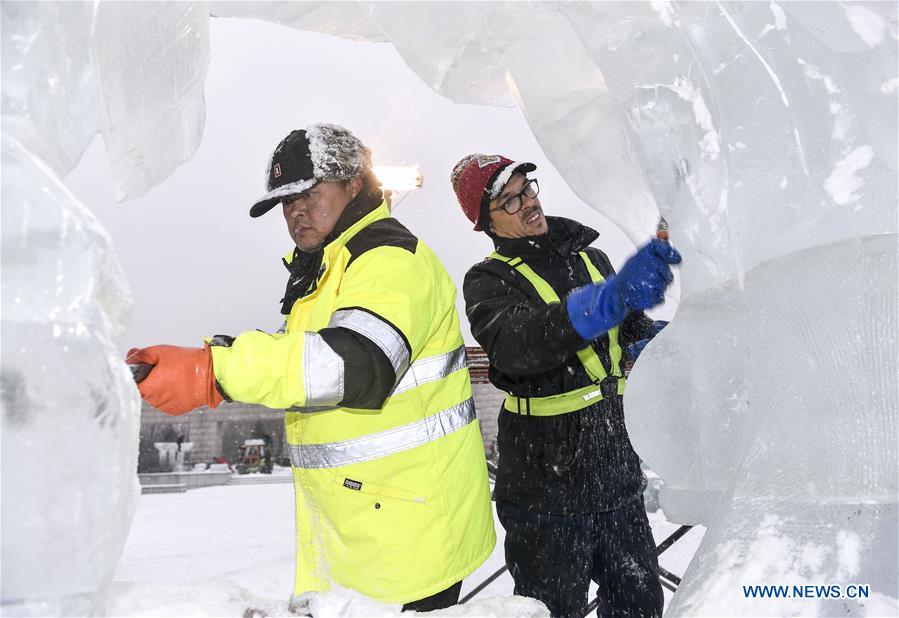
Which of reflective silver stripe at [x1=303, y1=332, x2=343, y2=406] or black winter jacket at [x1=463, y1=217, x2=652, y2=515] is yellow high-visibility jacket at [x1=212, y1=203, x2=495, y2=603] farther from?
black winter jacket at [x1=463, y1=217, x2=652, y2=515]

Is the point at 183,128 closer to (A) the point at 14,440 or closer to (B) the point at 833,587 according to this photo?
(A) the point at 14,440

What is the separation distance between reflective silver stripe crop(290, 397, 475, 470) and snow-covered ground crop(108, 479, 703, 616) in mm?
410

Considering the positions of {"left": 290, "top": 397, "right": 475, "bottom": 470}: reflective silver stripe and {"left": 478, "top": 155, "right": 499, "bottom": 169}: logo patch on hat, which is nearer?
{"left": 290, "top": 397, "right": 475, "bottom": 470}: reflective silver stripe

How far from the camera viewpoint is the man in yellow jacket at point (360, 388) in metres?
1.66

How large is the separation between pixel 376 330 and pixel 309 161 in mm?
685

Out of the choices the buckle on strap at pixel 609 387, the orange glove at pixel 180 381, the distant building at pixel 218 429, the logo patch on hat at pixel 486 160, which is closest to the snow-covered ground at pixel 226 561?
the orange glove at pixel 180 381

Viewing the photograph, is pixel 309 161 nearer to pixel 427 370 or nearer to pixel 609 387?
pixel 427 370

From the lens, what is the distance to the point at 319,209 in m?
2.21

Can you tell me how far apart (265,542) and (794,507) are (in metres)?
6.53

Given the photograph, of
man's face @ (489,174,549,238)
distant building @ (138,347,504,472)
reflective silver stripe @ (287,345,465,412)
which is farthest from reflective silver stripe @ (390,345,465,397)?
distant building @ (138,347,504,472)

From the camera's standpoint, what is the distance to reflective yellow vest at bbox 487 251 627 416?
253 centimetres

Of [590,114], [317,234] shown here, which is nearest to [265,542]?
[317,234]

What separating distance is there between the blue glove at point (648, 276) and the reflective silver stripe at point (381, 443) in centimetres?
59

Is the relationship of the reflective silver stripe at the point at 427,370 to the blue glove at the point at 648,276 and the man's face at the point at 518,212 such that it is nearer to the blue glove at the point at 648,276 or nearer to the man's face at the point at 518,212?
the blue glove at the point at 648,276
